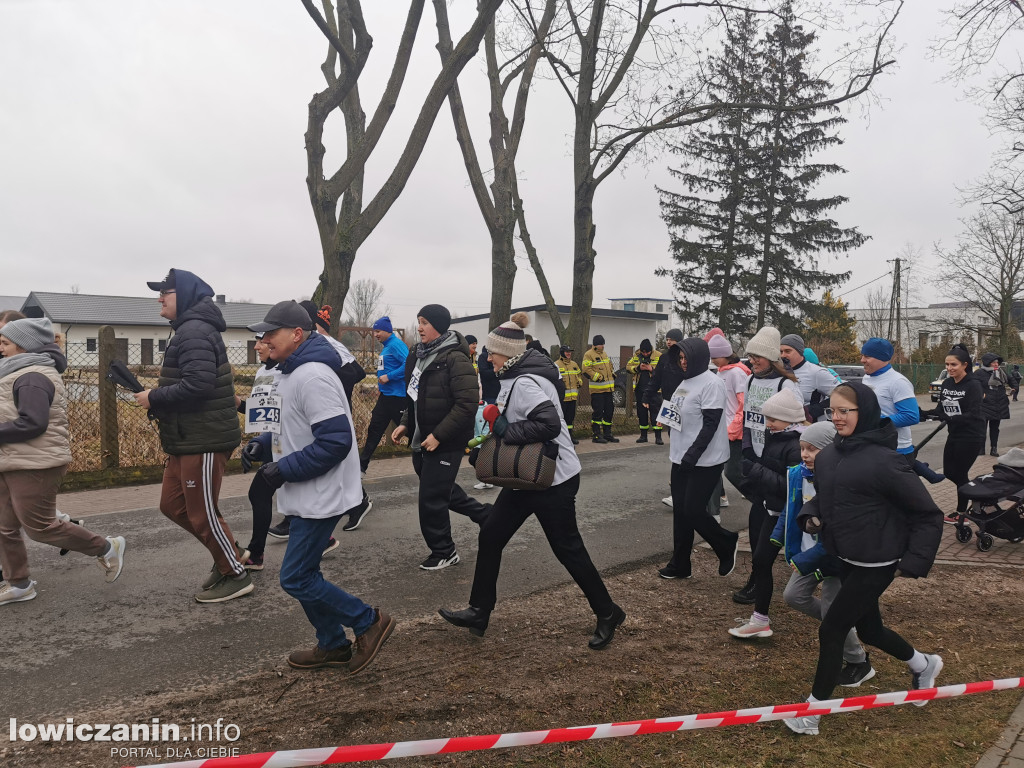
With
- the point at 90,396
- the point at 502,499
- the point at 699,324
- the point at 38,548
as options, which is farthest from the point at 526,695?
the point at 699,324

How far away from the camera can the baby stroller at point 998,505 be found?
6.73 metres

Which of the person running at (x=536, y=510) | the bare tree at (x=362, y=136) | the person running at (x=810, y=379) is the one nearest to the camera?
the person running at (x=536, y=510)

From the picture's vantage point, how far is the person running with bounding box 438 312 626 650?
4.16 metres

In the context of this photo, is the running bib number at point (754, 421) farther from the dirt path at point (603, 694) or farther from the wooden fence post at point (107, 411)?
the wooden fence post at point (107, 411)

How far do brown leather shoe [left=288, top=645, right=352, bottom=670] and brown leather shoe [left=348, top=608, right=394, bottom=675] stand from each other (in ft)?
0.18

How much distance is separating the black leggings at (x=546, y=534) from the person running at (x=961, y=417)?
5.24 metres

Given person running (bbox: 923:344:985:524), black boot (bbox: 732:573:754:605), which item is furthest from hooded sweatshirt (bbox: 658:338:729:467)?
person running (bbox: 923:344:985:524)

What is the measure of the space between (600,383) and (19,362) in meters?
9.95

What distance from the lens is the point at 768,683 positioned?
3816 mm

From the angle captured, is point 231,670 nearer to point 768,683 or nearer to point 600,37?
point 768,683

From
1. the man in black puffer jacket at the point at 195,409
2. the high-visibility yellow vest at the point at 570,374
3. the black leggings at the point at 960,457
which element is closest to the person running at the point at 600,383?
the high-visibility yellow vest at the point at 570,374

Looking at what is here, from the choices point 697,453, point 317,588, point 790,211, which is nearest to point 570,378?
point 697,453

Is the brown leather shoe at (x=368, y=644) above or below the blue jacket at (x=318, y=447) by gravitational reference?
below

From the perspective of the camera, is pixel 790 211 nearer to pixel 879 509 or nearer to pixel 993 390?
pixel 993 390
